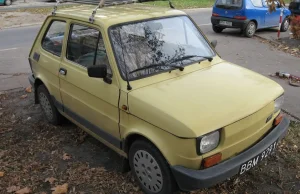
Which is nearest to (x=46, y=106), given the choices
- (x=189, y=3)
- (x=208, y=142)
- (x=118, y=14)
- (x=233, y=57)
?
(x=118, y=14)

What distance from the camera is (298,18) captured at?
11.9 m

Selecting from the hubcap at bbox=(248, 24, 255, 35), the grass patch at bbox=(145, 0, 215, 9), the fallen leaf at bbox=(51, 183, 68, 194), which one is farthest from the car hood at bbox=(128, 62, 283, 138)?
the grass patch at bbox=(145, 0, 215, 9)

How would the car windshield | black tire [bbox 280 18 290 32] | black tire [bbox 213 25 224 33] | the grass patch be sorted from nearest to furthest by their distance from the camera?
1. the car windshield
2. black tire [bbox 213 25 224 33]
3. black tire [bbox 280 18 290 32]
4. the grass patch

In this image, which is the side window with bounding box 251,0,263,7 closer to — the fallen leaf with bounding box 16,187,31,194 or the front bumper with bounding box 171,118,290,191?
the front bumper with bounding box 171,118,290,191

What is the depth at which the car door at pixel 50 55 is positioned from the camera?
4613 mm

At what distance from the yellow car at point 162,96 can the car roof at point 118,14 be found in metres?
0.01

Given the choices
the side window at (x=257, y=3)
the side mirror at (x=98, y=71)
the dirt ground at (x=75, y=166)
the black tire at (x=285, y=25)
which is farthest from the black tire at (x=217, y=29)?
the side mirror at (x=98, y=71)

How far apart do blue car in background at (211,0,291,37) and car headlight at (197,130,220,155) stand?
10.7 meters

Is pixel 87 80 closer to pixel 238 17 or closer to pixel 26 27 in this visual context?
pixel 238 17

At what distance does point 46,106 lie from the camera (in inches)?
209

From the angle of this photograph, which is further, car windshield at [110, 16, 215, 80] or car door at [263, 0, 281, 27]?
car door at [263, 0, 281, 27]

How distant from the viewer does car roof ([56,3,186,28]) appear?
12.6ft

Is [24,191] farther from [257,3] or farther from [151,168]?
[257,3]

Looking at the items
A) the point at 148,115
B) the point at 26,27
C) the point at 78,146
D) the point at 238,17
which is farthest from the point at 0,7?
the point at 148,115
